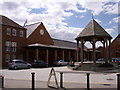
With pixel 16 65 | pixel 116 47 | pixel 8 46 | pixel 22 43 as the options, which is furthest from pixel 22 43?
pixel 116 47

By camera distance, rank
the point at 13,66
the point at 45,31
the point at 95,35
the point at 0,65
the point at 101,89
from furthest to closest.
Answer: the point at 45,31, the point at 0,65, the point at 13,66, the point at 95,35, the point at 101,89

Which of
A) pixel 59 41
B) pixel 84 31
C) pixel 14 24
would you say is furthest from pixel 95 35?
pixel 59 41

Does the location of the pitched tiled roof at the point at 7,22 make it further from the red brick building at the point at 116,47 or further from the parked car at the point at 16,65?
the red brick building at the point at 116,47

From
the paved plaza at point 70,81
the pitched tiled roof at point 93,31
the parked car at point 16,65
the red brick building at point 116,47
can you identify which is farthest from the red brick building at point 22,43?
the paved plaza at point 70,81

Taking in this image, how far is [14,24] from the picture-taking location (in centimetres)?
4497

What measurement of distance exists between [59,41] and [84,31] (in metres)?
39.5

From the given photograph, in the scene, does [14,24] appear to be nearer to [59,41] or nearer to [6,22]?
[6,22]

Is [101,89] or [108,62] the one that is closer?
[101,89]

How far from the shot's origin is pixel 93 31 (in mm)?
25047

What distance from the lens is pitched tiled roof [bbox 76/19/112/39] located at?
975 inches

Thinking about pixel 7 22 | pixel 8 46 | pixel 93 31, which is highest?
pixel 7 22

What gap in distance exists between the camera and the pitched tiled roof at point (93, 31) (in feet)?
81.3

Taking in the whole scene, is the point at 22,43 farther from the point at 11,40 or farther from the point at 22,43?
the point at 11,40

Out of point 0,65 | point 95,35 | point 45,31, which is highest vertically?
point 45,31
